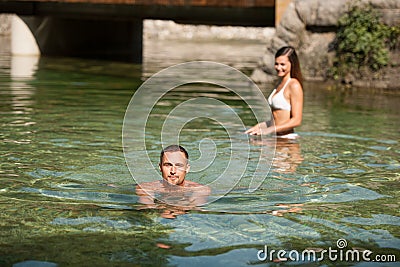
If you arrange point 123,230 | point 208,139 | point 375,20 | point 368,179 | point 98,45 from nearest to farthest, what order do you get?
point 123,230
point 368,179
point 208,139
point 375,20
point 98,45

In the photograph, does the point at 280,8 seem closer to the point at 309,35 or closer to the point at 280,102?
the point at 309,35

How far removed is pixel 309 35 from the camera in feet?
51.2

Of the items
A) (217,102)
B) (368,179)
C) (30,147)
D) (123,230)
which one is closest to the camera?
(123,230)

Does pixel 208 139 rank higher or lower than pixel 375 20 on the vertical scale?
lower

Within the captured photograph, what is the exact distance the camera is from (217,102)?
12797mm

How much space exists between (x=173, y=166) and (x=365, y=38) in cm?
942

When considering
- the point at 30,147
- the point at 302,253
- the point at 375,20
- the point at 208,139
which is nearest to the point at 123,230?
the point at 302,253

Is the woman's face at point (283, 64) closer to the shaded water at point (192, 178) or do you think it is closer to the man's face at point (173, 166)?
the shaded water at point (192, 178)

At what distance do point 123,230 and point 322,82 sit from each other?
36.8 feet

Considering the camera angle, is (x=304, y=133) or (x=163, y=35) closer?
(x=304, y=133)

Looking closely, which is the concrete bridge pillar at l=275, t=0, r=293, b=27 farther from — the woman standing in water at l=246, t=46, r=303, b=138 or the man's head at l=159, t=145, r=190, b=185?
the man's head at l=159, t=145, r=190, b=185

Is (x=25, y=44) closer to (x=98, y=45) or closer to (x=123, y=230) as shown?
(x=98, y=45)

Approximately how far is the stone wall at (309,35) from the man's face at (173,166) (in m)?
9.71

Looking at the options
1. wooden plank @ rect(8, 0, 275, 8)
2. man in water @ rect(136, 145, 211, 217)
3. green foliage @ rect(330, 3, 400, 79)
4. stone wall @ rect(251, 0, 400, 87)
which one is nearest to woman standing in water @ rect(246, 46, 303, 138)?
man in water @ rect(136, 145, 211, 217)
